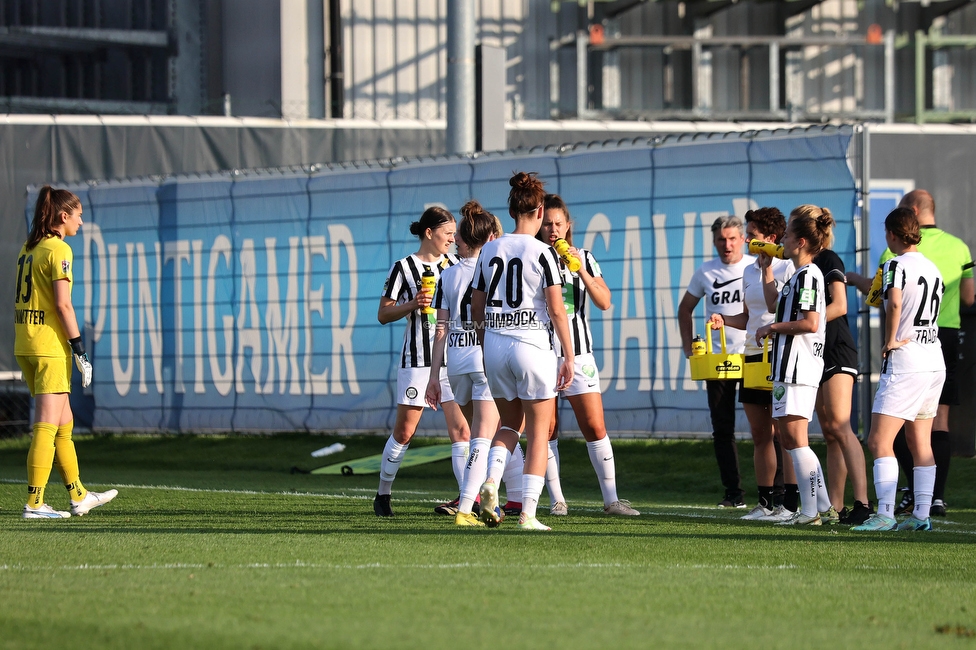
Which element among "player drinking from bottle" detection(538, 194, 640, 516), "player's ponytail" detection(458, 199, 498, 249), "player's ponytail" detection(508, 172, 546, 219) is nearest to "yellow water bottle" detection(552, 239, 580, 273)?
"player drinking from bottle" detection(538, 194, 640, 516)

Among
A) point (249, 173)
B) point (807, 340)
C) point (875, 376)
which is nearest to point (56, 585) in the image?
point (807, 340)

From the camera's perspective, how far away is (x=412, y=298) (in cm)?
801

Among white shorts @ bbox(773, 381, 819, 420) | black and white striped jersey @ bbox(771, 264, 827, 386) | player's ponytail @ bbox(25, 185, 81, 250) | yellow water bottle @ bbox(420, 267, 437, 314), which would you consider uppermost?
player's ponytail @ bbox(25, 185, 81, 250)

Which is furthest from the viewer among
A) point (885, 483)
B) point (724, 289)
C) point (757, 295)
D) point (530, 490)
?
point (724, 289)

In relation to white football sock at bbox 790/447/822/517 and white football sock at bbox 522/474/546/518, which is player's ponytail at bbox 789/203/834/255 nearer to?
white football sock at bbox 790/447/822/517

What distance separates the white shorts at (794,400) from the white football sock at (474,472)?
1.68m

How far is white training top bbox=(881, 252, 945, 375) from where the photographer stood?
24.1 ft

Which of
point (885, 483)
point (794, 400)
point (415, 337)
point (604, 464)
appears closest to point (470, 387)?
point (415, 337)

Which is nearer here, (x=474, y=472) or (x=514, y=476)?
(x=474, y=472)

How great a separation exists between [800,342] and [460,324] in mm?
1919

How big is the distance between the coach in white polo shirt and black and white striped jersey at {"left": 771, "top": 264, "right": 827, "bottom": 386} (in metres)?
1.66

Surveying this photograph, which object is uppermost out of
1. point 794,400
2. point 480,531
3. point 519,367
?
point 519,367

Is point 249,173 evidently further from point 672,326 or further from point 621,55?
point 621,55

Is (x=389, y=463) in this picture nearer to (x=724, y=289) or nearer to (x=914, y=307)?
(x=724, y=289)
